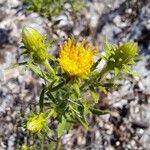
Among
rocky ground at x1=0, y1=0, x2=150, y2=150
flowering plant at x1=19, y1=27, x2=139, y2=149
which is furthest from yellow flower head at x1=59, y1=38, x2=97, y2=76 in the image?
rocky ground at x1=0, y1=0, x2=150, y2=150

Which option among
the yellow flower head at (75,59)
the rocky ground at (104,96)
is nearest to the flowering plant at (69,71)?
the yellow flower head at (75,59)

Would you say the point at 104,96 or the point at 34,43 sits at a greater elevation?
the point at 34,43

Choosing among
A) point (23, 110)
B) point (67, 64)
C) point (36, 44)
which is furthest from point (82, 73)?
point (23, 110)

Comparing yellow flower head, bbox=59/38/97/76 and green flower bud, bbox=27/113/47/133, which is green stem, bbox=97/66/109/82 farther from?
green flower bud, bbox=27/113/47/133

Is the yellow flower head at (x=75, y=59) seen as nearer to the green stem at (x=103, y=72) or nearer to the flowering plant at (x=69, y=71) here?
the flowering plant at (x=69, y=71)

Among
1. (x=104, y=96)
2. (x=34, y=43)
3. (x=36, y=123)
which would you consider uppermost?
(x=34, y=43)

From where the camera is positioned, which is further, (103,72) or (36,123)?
(103,72)

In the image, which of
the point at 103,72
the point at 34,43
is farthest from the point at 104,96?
the point at 34,43

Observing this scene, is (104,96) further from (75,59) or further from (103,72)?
(75,59)
